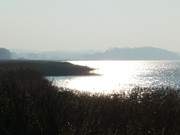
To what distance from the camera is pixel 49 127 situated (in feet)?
39.4

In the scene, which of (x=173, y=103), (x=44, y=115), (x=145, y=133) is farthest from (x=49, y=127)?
(x=173, y=103)

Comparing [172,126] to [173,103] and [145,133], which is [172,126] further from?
[173,103]

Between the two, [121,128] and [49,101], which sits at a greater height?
[49,101]

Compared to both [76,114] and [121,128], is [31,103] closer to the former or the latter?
[76,114]

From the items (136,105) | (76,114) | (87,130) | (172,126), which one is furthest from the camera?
(136,105)

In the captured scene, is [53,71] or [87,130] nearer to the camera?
[87,130]

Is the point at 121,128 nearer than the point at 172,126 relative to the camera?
No

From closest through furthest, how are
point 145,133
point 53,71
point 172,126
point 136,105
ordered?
point 145,133 < point 172,126 < point 136,105 < point 53,71

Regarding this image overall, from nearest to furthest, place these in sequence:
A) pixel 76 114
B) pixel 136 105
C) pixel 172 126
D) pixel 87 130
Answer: pixel 87 130
pixel 172 126
pixel 76 114
pixel 136 105

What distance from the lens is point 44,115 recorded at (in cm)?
1234

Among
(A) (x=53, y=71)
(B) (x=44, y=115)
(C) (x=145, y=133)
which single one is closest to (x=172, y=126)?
(C) (x=145, y=133)

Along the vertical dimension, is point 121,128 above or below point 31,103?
below

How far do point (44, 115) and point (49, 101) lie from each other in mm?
744

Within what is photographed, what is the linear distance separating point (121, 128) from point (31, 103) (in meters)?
3.64
